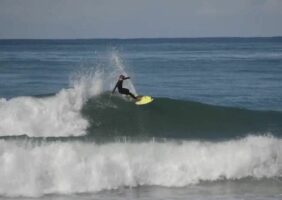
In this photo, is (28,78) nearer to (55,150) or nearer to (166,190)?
(55,150)

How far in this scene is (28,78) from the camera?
38500 mm

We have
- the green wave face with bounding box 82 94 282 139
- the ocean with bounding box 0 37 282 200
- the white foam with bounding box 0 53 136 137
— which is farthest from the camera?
the green wave face with bounding box 82 94 282 139

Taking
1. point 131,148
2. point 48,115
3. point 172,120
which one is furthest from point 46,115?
point 172,120

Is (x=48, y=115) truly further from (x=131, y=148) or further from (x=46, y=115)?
(x=131, y=148)

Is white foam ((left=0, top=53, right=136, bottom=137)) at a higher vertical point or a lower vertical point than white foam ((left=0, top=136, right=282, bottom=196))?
higher

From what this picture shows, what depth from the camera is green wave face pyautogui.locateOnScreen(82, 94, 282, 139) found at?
2048cm

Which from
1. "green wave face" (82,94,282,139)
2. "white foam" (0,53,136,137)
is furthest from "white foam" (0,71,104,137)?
"green wave face" (82,94,282,139)

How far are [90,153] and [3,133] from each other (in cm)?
325

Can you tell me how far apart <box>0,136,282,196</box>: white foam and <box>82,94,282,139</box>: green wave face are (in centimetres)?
145

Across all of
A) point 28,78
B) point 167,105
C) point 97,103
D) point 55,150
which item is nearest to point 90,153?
point 55,150

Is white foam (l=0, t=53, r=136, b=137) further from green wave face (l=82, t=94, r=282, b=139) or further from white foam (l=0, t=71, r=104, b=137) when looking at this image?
green wave face (l=82, t=94, r=282, b=139)

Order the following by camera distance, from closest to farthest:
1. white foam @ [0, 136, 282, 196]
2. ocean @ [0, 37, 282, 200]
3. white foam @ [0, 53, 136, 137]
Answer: ocean @ [0, 37, 282, 200] < white foam @ [0, 136, 282, 196] < white foam @ [0, 53, 136, 137]

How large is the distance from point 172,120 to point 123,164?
4.87 metres

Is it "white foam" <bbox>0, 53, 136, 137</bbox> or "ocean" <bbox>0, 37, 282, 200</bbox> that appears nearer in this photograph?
"ocean" <bbox>0, 37, 282, 200</bbox>
